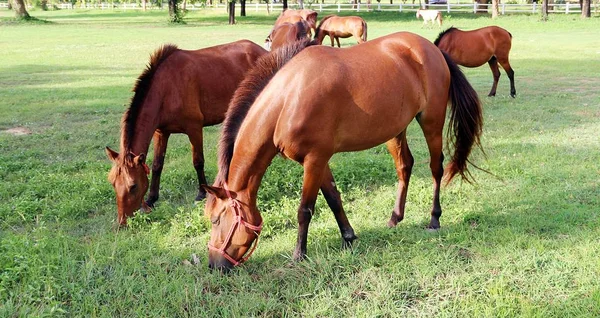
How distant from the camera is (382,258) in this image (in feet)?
12.7

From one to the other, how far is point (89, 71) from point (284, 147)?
1381 centimetres

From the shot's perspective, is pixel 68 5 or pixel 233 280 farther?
pixel 68 5

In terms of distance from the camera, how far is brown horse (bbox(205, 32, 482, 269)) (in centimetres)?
363

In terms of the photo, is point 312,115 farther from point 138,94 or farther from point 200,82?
point 200,82

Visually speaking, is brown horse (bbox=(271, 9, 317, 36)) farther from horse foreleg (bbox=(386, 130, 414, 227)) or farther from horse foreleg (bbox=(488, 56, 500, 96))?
horse foreleg (bbox=(386, 130, 414, 227))

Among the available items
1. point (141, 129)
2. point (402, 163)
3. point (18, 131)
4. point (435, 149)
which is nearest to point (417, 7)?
point (18, 131)

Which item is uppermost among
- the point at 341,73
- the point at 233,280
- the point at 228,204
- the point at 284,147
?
the point at 341,73

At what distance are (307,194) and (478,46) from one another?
9.38 metres

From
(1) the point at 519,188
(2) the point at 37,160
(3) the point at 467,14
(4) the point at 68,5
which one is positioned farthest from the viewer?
(4) the point at 68,5

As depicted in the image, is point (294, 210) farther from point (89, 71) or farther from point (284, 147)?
point (89, 71)

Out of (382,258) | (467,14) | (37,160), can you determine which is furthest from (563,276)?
(467,14)

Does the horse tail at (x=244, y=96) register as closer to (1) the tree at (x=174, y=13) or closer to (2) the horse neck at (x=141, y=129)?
(2) the horse neck at (x=141, y=129)

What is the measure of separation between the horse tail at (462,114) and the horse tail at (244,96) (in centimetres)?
162

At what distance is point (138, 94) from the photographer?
5008mm
